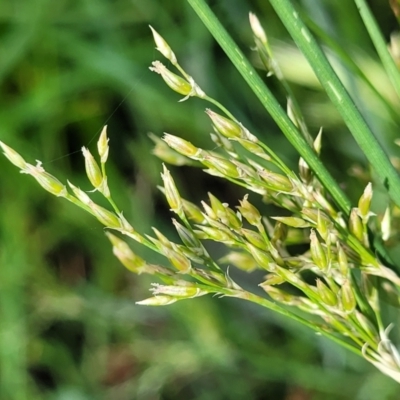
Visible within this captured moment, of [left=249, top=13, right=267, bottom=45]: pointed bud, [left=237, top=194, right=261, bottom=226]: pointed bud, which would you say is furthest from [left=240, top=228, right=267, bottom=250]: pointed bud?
[left=249, top=13, right=267, bottom=45]: pointed bud

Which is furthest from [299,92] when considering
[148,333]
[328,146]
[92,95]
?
[148,333]

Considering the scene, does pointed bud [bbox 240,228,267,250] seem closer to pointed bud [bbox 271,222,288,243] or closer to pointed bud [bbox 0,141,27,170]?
pointed bud [bbox 271,222,288,243]

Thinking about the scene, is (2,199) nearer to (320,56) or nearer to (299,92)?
(299,92)

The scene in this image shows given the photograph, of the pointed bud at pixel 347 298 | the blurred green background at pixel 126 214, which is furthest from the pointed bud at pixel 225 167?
the blurred green background at pixel 126 214

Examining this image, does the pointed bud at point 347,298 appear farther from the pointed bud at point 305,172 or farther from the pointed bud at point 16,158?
the pointed bud at point 16,158

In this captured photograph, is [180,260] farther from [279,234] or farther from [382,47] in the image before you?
[382,47]
